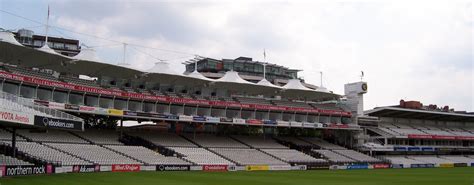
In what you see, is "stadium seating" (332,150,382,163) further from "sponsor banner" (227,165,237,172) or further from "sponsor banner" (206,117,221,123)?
"sponsor banner" (227,165,237,172)

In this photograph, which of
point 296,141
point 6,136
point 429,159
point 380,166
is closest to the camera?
point 6,136

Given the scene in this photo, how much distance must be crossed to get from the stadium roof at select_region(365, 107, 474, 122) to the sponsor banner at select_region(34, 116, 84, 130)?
2264 inches

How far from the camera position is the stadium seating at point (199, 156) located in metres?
53.0

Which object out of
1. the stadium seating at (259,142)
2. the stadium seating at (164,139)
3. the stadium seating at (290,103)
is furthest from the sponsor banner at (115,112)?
the stadium seating at (290,103)

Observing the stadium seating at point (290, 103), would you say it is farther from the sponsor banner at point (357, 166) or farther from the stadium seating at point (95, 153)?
the stadium seating at point (95, 153)

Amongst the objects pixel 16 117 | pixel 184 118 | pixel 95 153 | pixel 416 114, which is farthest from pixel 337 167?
pixel 16 117

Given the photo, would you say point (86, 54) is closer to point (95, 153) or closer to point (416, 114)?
point (95, 153)

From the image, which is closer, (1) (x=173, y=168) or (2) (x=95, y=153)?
(2) (x=95, y=153)

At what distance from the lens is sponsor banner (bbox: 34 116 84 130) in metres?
32.0

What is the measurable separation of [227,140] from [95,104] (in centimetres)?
1975

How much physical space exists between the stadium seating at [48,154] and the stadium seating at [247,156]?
19.0m

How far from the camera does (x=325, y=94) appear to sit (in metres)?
74.8

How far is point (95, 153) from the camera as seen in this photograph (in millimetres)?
46719

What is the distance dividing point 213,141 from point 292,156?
10.5 metres
